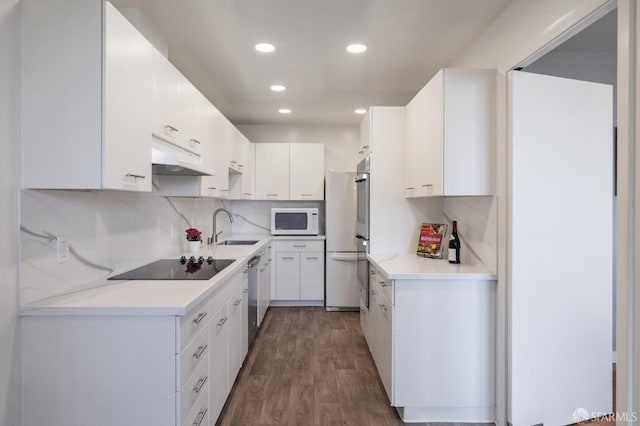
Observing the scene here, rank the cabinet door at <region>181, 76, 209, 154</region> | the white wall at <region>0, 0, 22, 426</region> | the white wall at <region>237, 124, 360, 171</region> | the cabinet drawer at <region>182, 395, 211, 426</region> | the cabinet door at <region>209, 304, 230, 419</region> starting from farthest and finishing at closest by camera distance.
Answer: the white wall at <region>237, 124, 360, 171</region>
the cabinet door at <region>181, 76, 209, 154</region>
the cabinet door at <region>209, 304, 230, 419</region>
the cabinet drawer at <region>182, 395, 211, 426</region>
the white wall at <region>0, 0, 22, 426</region>

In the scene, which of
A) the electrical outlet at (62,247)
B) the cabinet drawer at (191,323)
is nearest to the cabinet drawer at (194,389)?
the cabinet drawer at (191,323)

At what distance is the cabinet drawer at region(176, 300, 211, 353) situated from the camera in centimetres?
143

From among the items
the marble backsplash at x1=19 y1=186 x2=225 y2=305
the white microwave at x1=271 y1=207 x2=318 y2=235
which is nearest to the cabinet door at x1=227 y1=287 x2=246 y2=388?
the marble backsplash at x1=19 y1=186 x2=225 y2=305

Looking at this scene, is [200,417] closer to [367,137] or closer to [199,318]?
[199,318]

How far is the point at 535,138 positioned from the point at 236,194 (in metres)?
3.19

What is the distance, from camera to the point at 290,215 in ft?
15.4

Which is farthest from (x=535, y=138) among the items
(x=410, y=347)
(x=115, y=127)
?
(x=115, y=127)

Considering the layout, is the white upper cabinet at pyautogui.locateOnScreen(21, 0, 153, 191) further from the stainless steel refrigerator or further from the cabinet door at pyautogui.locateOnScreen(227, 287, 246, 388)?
the stainless steel refrigerator

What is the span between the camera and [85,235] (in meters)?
1.77

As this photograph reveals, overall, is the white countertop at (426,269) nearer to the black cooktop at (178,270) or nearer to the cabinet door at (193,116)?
the black cooktop at (178,270)

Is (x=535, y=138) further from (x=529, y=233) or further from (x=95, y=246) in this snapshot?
(x=95, y=246)

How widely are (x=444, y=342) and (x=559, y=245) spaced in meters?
0.86

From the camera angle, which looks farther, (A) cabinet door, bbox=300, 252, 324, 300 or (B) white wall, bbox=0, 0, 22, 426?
(A) cabinet door, bbox=300, 252, 324, 300

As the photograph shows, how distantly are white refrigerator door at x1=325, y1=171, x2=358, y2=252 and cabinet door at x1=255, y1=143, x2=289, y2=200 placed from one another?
71cm
